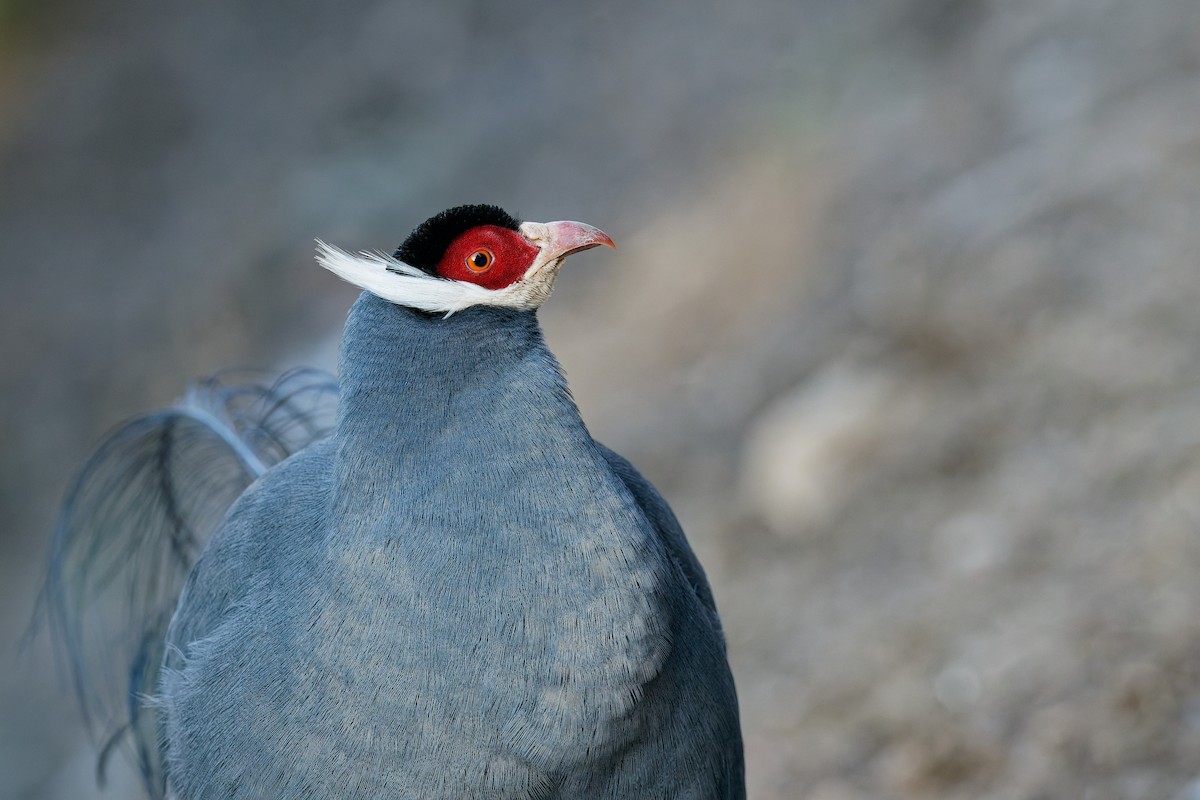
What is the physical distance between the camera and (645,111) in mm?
10305

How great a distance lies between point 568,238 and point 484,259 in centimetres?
19

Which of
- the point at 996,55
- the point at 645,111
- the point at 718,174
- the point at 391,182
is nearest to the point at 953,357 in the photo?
the point at 996,55

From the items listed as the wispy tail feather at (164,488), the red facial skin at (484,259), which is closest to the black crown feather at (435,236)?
the red facial skin at (484,259)

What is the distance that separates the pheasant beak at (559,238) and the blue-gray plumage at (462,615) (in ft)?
0.07

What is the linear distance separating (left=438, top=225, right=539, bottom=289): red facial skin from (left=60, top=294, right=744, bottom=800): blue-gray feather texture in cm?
7

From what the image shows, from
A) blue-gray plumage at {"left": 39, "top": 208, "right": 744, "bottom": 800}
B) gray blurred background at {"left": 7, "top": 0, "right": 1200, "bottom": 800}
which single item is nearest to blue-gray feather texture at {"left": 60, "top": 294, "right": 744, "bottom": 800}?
blue-gray plumage at {"left": 39, "top": 208, "right": 744, "bottom": 800}

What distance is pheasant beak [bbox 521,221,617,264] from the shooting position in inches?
92.6

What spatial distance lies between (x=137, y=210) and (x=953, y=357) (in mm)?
9605

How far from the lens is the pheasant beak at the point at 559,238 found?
2352 millimetres

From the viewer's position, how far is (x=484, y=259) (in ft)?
7.53

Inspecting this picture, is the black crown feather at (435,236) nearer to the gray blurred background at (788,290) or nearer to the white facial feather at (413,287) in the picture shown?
the white facial feather at (413,287)

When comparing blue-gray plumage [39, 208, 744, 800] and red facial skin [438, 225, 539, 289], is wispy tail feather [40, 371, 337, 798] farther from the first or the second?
red facial skin [438, 225, 539, 289]

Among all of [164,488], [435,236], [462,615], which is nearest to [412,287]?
[435,236]

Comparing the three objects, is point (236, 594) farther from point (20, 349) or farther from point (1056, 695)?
point (20, 349)
